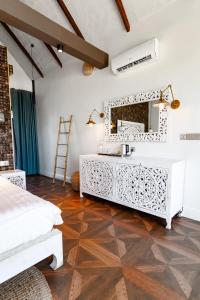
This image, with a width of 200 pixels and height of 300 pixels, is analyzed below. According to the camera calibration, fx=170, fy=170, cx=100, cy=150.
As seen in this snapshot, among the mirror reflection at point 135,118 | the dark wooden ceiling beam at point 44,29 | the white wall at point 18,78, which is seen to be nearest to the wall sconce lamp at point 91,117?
the mirror reflection at point 135,118

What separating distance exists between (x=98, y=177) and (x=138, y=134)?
0.98 meters

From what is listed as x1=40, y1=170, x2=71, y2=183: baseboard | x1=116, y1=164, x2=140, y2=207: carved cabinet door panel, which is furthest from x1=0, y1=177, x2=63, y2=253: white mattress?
x1=40, y1=170, x2=71, y2=183: baseboard

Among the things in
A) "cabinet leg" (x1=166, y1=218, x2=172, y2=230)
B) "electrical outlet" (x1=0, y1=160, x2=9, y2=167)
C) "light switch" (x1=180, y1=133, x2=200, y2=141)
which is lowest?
"cabinet leg" (x1=166, y1=218, x2=172, y2=230)

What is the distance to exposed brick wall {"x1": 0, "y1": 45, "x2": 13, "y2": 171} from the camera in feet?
9.96

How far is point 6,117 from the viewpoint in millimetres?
3096

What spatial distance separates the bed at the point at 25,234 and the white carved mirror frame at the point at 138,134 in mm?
1850

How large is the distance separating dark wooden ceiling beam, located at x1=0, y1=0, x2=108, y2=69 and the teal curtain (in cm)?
260

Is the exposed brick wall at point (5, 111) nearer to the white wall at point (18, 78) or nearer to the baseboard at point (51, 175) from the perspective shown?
the baseboard at point (51, 175)

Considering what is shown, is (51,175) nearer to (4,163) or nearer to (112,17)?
(4,163)

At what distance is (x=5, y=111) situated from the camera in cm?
309

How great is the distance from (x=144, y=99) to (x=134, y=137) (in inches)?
24.9

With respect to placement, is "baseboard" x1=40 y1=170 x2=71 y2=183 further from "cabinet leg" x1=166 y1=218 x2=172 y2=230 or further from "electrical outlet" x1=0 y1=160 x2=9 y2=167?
"cabinet leg" x1=166 y1=218 x2=172 y2=230

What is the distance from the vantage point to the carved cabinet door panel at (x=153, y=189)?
2.15m

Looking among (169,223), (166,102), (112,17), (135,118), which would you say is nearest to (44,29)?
(112,17)
